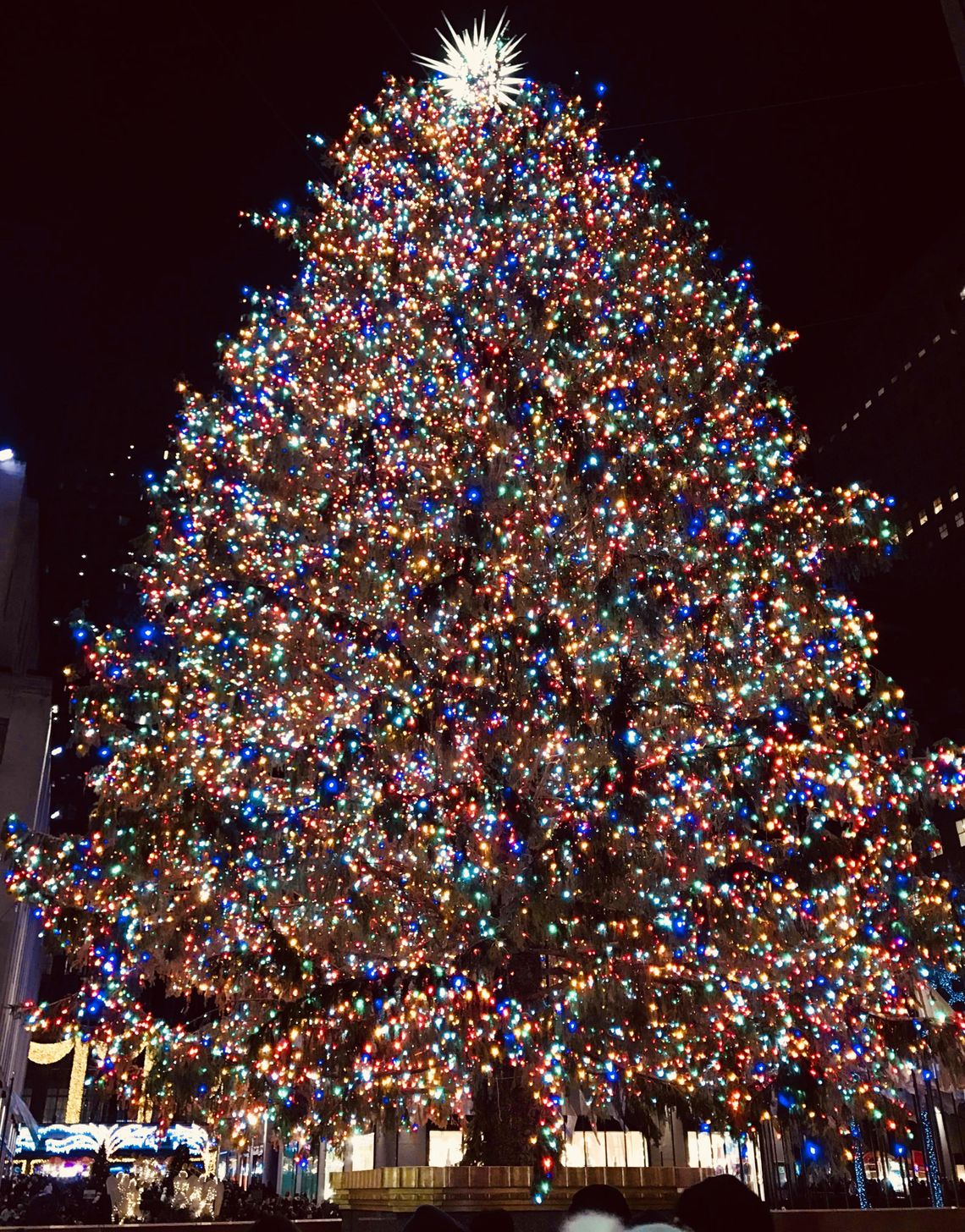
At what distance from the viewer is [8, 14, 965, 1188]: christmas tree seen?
909cm

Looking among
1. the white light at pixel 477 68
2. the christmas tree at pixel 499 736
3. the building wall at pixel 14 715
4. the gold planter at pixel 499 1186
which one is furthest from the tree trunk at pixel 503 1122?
the building wall at pixel 14 715

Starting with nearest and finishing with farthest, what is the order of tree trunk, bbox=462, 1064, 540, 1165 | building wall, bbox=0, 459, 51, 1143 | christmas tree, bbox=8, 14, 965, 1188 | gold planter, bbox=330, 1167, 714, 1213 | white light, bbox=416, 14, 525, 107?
gold planter, bbox=330, 1167, 714, 1213, tree trunk, bbox=462, 1064, 540, 1165, christmas tree, bbox=8, 14, 965, 1188, white light, bbox=416, 14, 525, 107, building wall, bbox=0, 459, 51, 1143

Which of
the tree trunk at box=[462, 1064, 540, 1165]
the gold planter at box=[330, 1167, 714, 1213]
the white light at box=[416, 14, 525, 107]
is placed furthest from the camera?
the white light at box=[416, 14, 525, 107]

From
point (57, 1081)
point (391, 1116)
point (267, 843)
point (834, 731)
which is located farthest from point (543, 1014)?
point (57, 1081)

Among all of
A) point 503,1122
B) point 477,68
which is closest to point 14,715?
point 477,68

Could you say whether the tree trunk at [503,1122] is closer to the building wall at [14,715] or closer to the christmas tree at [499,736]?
the christmas tree at [499,736]

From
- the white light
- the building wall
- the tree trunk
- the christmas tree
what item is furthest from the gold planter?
the building wall

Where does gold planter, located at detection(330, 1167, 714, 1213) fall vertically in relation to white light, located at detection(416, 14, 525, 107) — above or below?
below

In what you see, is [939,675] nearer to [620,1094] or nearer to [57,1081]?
[620,1094]

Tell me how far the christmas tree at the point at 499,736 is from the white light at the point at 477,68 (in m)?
2.26

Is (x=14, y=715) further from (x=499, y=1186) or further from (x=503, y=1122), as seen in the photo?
(x=499, y=1186)

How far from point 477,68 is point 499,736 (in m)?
11.7

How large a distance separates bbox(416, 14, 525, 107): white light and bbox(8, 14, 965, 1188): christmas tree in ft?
7.41

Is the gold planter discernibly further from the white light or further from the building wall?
the building wall
